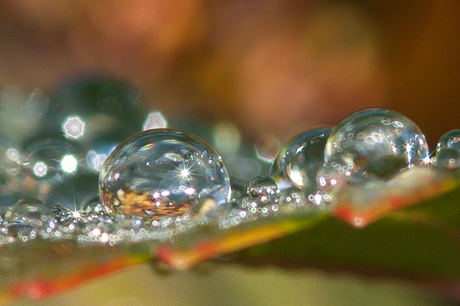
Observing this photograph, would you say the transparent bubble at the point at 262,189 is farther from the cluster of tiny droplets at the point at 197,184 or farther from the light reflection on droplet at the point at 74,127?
the light reflection on droplet at the point at 74,127

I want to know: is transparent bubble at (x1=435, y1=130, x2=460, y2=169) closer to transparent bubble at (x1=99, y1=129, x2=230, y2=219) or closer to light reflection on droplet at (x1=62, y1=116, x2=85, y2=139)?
transparent bubble at (x1=99, y1=129, x2=230, y2=219)

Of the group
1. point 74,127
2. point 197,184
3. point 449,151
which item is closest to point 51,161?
point 74,127

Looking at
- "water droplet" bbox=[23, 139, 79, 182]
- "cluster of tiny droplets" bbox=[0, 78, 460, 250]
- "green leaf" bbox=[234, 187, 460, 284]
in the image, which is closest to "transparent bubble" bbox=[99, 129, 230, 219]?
"cluster of tiny droplets" bbox=[0, 78, 460, 250]

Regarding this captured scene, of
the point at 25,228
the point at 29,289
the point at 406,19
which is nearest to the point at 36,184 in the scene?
the point at 25,228

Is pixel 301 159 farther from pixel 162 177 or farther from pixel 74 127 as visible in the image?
pixel 74 127

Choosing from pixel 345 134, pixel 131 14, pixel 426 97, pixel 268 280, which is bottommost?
pixel 268 280

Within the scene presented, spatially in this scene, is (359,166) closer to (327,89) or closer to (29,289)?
(29,289)
